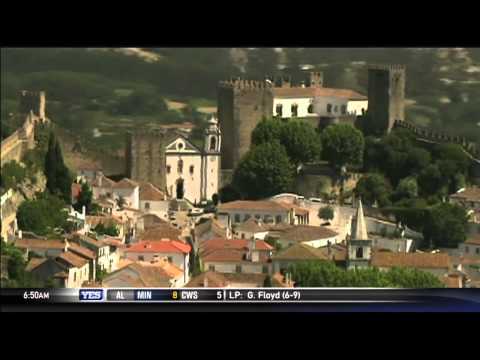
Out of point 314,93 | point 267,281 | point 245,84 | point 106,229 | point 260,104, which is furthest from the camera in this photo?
point 260,104

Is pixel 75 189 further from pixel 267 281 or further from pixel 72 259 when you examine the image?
pixel 267 281

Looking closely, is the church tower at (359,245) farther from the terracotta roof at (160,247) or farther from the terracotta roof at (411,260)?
the terracotta roof at (160,247)

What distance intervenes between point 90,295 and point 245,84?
114 inches

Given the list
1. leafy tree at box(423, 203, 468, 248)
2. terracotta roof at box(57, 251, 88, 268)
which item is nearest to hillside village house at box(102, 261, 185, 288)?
terracotta roof at box(57, 251, 88, 268)

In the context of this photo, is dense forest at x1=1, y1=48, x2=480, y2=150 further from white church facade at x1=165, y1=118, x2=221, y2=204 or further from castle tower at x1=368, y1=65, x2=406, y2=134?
white church facade at x1=165, y1=118, x2=221, y2=204

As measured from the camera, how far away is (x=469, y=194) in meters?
13.3

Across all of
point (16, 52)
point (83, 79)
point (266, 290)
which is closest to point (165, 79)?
point (83, 79)

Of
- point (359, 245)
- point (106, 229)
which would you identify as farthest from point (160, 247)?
point (359, 245)

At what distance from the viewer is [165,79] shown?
13211 mm

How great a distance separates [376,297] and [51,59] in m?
2.95

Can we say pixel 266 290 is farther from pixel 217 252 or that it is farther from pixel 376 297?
pixel 217 252

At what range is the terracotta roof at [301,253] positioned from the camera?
12.7 metres

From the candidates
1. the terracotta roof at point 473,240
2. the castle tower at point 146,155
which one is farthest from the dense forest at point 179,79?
the terracotta roof at point 473,240

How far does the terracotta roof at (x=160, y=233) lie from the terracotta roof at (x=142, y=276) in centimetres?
79
